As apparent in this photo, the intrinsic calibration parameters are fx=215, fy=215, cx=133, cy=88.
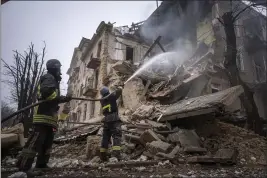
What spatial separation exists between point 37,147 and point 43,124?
1.36ft

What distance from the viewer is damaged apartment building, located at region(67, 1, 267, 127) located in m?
11.7

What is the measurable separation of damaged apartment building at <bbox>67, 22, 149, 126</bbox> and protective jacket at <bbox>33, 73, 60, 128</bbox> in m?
7.58

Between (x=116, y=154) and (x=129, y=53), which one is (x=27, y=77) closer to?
(x=116, y=154)

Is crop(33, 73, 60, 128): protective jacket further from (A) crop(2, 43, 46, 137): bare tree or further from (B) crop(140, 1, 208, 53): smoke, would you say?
(B) crop(140, 1, 208, 53): smoke

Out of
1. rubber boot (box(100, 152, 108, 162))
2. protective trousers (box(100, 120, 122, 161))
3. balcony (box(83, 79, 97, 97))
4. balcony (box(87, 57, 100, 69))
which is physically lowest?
rubber boot (box(100, 152, 108, 162))

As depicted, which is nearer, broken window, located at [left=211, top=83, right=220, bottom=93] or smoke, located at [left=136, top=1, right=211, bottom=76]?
broken window, located at [left=211, top=83, right=220, bottom=93]

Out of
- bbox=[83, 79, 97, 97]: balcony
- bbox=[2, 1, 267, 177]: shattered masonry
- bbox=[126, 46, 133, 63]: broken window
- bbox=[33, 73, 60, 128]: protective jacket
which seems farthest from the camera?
bbox=[126, 46, 133, 63]: broken window

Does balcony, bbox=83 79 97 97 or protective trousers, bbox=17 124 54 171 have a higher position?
balcony, bbox=83 79 97 97

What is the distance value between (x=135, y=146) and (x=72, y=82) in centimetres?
803

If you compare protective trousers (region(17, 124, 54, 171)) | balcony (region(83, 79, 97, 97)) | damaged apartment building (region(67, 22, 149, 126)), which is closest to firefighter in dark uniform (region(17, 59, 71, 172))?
protective trousers (region(17, 124, 54, 171))

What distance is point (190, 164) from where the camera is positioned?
4.76m

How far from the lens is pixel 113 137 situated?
17.9ft

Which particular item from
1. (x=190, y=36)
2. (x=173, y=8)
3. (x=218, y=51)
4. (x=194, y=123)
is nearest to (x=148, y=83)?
(x=194, y=123)

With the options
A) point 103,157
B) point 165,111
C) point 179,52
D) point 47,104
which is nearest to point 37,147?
point 47,104
